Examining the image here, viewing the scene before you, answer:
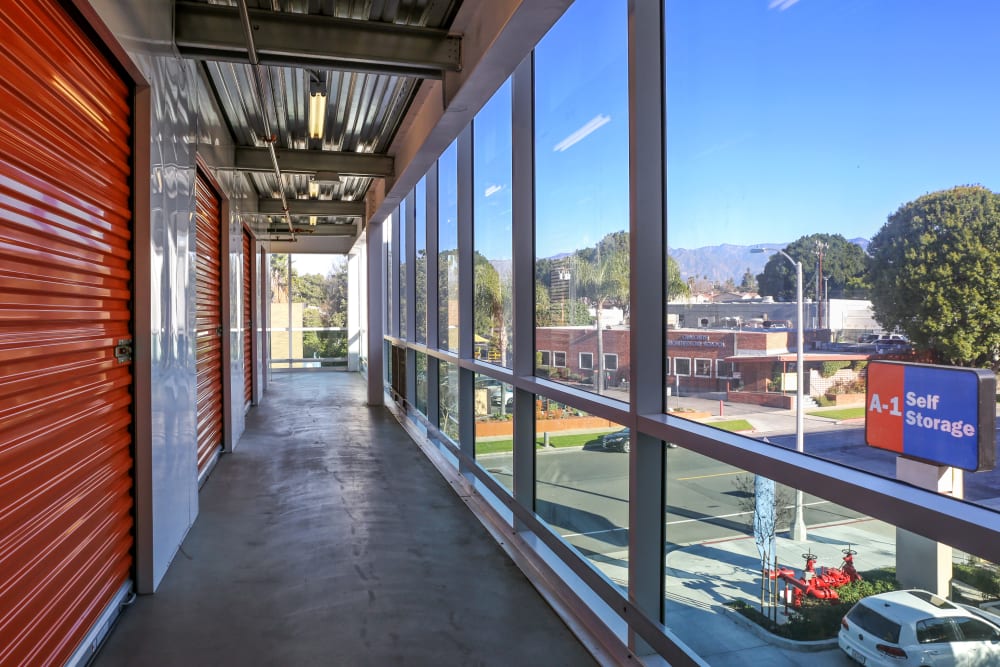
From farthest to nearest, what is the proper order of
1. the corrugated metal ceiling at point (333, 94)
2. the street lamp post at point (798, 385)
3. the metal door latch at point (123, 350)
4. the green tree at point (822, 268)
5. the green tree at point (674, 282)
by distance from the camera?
1. the corrugated metal ceiling at point (333, 94)
2. the metal door latch at point (123, 350)
3. the green tree at point (674, 282)
4. the street lamp post at point (798, 385)
5. the green tree at point (822, 268)

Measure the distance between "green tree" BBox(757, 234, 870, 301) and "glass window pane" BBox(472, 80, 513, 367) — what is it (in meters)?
2.85

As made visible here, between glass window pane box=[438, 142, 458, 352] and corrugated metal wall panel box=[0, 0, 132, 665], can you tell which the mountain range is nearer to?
corrugated metal wall panel box=[0, 0, 132, 665]

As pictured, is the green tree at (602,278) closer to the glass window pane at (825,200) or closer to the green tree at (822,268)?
the glass window pane at (825,200)

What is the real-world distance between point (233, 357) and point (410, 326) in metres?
2.54

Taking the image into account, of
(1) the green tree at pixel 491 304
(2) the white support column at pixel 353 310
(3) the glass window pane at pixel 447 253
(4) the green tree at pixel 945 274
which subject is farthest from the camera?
(2) the white support column at pixel 353 310

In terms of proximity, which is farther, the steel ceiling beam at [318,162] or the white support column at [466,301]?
the steel ceiling beam at [318,162]

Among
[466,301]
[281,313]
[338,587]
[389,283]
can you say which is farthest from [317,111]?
[281,313]

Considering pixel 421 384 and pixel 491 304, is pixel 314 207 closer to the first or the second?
pixel 421 384

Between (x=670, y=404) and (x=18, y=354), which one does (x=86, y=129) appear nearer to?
(x=18, y=354)

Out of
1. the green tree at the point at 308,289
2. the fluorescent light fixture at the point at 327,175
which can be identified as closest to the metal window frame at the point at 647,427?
the fluorescent light fixture at the point at 327,175

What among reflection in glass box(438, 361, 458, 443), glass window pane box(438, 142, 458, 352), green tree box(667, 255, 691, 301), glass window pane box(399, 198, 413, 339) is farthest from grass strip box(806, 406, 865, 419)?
glass window pane box(399, 198, 413, 339)

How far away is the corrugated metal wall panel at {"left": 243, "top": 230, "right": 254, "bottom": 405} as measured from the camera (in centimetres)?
876

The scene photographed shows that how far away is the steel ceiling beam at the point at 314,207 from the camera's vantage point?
10700 mm

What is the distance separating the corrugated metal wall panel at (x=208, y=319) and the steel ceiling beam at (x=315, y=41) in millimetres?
1524
